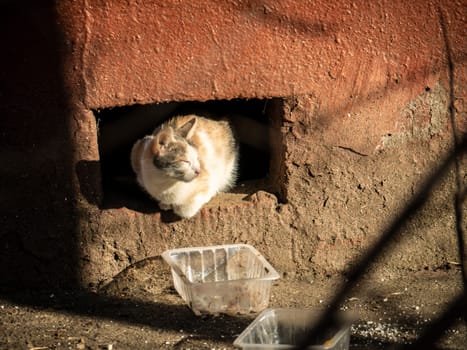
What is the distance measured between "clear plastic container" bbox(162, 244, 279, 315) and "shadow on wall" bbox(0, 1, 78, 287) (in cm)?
64

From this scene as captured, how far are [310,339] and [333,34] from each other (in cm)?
266

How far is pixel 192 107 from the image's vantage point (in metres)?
5.04

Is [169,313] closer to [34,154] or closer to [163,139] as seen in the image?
[163,139]

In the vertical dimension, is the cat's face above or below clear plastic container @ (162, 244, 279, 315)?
above

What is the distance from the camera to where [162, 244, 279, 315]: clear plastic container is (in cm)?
385

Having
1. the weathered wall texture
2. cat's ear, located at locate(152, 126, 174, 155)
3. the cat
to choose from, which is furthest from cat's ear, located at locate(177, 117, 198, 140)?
the weathered wall texture

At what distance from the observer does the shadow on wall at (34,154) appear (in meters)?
3.65

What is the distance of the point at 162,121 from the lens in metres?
4.93

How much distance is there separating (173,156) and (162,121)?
2.65ft

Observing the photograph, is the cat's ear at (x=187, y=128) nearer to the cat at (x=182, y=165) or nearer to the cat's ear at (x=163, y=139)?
the cat at (x=182, y=165)

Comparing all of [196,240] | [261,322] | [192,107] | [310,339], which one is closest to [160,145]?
[196,240]

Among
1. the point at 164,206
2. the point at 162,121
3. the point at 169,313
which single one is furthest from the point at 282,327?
the point at 162,121

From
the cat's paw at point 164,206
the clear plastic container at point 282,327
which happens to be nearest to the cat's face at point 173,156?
the cat's paw at point 164,206

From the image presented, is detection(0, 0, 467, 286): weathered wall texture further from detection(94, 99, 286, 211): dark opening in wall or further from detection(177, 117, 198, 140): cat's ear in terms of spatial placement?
detection(94, 99, 286, 211): dark opening in wall
